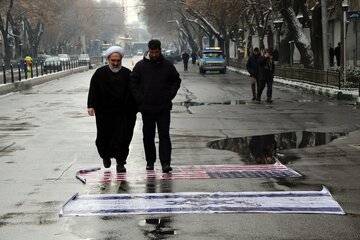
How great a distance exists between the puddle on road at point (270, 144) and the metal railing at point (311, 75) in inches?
484

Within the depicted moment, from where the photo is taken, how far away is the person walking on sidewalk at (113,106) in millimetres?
8891

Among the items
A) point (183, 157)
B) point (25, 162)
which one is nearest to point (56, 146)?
point (25, 162)

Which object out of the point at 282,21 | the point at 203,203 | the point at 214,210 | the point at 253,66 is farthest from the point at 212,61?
the point at 214,210

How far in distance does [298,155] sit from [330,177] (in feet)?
6.74

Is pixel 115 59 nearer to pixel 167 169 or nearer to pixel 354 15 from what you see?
pixel 167 169

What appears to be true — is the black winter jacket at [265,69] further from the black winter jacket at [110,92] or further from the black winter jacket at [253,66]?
the black winter jacket at [110,92]

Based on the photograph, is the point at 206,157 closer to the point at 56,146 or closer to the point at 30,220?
the point at 56,146

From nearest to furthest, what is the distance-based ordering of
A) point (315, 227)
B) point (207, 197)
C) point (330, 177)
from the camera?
point (315, 227), point (207, 197), point (330, 177)

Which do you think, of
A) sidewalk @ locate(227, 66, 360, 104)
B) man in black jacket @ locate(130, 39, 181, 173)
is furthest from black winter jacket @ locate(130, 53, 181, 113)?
sidewalk @ locate(227, 66, 360, 104)

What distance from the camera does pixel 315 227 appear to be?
5.95 meters

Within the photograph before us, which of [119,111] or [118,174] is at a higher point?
[119,111]

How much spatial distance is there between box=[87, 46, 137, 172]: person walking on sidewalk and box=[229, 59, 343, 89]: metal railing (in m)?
17.1

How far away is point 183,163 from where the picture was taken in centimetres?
999

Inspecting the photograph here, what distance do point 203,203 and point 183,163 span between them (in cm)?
301
